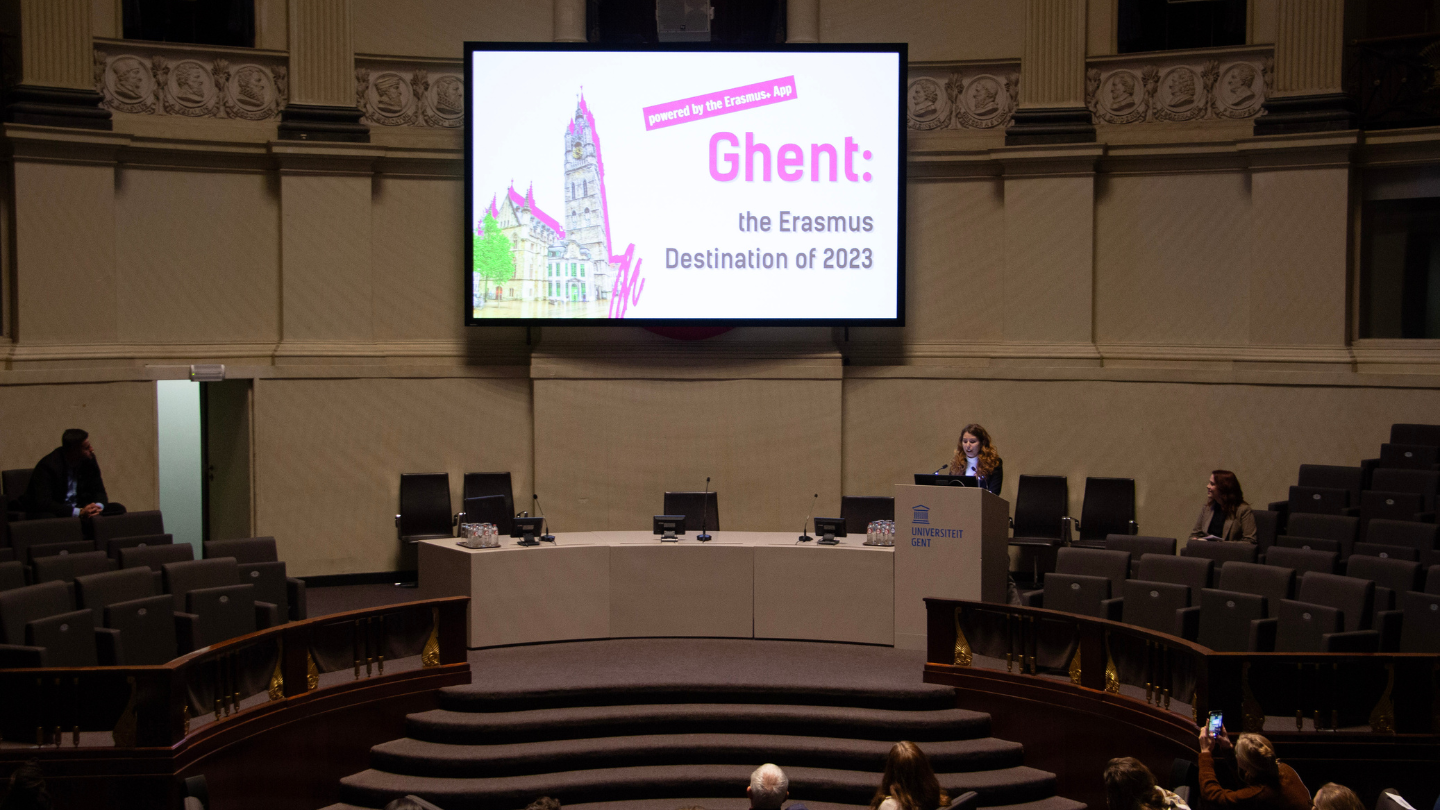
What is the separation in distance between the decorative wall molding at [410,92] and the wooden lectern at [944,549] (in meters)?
5.50

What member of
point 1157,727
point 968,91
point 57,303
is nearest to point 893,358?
point 968,91

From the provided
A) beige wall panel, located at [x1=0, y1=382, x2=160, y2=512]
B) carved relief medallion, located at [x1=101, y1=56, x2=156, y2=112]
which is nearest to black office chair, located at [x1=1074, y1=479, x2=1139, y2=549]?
beige wall panel, located at [x1=0, y1=382, x2=160, y2=512]

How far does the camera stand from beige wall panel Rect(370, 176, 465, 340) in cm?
1080

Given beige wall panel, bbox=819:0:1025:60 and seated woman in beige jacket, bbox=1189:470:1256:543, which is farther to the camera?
beige wall panel, bbox=819:0:1025:60

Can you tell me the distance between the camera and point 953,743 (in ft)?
22.8

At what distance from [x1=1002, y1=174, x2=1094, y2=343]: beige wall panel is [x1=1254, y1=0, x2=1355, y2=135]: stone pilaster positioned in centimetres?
158

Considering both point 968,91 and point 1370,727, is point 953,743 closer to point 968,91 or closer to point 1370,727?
point 1370,727

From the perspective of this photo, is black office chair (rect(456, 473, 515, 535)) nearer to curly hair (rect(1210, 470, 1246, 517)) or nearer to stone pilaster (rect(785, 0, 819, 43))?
stone pilaster (rect(785, 0, 819, 43))

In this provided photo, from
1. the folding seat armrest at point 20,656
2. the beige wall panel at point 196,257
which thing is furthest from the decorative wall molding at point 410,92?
the folding seat armrest at point 20,656

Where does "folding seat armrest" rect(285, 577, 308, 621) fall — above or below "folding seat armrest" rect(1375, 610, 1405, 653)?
below

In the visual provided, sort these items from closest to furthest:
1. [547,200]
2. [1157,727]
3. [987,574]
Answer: [1157,727]
[987,574]
[547,200]

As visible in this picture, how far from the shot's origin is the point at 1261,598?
21.1ft

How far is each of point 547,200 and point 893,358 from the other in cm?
331

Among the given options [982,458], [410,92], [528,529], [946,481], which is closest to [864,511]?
[982,458]
